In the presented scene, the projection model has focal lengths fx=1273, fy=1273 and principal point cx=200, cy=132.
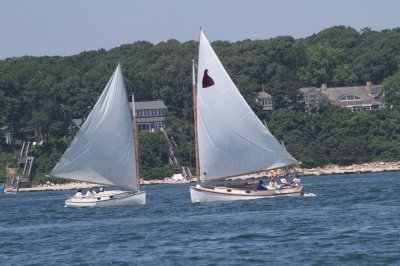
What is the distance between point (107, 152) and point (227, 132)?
8.65 m

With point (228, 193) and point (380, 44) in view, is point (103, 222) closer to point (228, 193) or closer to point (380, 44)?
point (228, 193)

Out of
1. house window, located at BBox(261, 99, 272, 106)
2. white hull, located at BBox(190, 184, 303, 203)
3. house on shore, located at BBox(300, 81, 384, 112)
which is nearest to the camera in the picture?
white hull, located at BBox(190, 184, 303, 203)

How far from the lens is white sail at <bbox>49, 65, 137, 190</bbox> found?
7569cm

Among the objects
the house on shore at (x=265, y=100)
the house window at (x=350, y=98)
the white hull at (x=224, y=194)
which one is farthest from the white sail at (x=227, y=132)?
the house window at (x=350, y=98)

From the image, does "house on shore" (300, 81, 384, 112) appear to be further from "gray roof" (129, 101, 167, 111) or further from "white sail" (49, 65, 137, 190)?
"white sail" (49, 65, 137, 190)

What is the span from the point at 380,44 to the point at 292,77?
20550 millimetres

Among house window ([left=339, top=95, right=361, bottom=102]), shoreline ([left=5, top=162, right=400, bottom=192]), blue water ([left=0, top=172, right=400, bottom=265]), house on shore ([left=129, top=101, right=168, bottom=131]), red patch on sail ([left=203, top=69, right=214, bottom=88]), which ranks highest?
house window ([left=339, top=95, right=361, bottom=102])

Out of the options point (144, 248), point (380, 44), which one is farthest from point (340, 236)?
point (380, 44)

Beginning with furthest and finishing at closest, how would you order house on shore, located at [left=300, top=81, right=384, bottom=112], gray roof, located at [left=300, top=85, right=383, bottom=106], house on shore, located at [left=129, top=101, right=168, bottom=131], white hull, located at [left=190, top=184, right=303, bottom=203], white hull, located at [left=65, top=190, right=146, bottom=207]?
gray roof, located at [left=300, top=85, right=383, bottom=106] < house on shore, located at [left=300, top=81, right=384, bottom=112] < house on shore, located at [left=129, top=101, right=168, bottom=131] < white hull, located at [left=65, top=190, right=146, bottom=207] < white hull, located at [left=190, top=184, right=303, bottom=203]

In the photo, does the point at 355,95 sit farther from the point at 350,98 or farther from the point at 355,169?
the point at 355,169

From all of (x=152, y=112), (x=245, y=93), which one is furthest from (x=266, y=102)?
(x=152, y=112)

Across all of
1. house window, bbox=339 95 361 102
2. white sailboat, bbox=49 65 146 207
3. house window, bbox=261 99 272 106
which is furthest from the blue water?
Result: house window, bbox=339 95 361 102

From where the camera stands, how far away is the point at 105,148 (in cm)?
7575

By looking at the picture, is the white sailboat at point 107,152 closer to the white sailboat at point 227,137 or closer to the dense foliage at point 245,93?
the white sailboat at point 227,137
